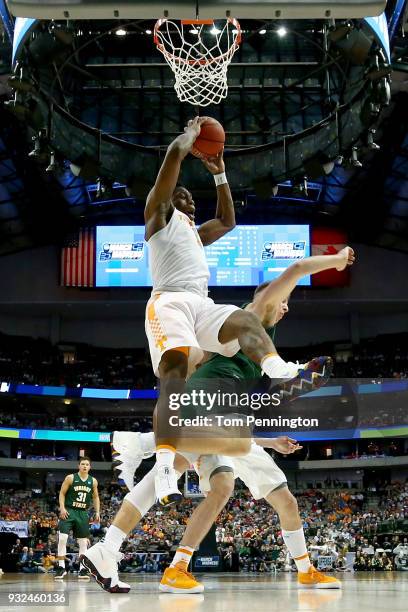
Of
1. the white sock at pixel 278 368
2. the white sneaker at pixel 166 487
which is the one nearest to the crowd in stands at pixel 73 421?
the white sneaker at pixel 166 487

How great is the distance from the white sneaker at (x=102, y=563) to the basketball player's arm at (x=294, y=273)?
1758 mm

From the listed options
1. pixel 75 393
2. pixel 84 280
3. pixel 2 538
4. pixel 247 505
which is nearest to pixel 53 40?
pixel 2 538

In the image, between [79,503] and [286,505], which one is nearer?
[286,505]

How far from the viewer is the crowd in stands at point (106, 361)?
34.2 metres

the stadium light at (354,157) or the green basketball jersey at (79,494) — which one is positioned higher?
the stadium light at (354,157)

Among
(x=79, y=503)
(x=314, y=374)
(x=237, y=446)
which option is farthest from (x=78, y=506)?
(x=314, y=374)

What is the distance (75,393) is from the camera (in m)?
34.0

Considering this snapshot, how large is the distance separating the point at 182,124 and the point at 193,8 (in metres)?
18.1

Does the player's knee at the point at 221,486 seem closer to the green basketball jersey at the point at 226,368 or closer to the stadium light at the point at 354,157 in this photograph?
→ the green basketball jersey at the point at 226,368

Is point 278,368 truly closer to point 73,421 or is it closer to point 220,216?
point 220,216

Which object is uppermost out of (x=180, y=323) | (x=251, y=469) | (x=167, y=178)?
(x=167, y=178)

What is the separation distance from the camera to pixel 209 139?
503 cm

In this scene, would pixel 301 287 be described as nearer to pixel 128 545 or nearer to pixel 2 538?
pixel 128 545

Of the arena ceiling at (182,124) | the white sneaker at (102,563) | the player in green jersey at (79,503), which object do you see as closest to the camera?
the white sneaker at (102,563)
